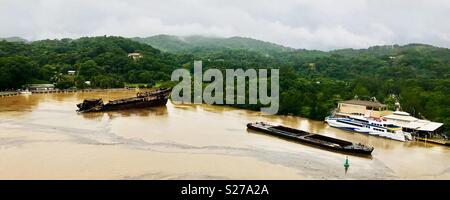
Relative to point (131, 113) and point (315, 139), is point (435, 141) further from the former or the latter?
point (131, 113)

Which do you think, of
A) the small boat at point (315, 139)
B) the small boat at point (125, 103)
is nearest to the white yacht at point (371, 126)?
the small boat at point (315, 139)

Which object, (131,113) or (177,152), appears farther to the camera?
(131,113)

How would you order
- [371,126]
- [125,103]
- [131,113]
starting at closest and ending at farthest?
[371,126], [131,113], [125,103]

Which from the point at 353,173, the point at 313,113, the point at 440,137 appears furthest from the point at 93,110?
the point at 440,137

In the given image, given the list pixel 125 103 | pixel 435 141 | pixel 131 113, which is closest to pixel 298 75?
pixel 125 103

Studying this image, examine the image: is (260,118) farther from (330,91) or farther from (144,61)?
(144,61)
